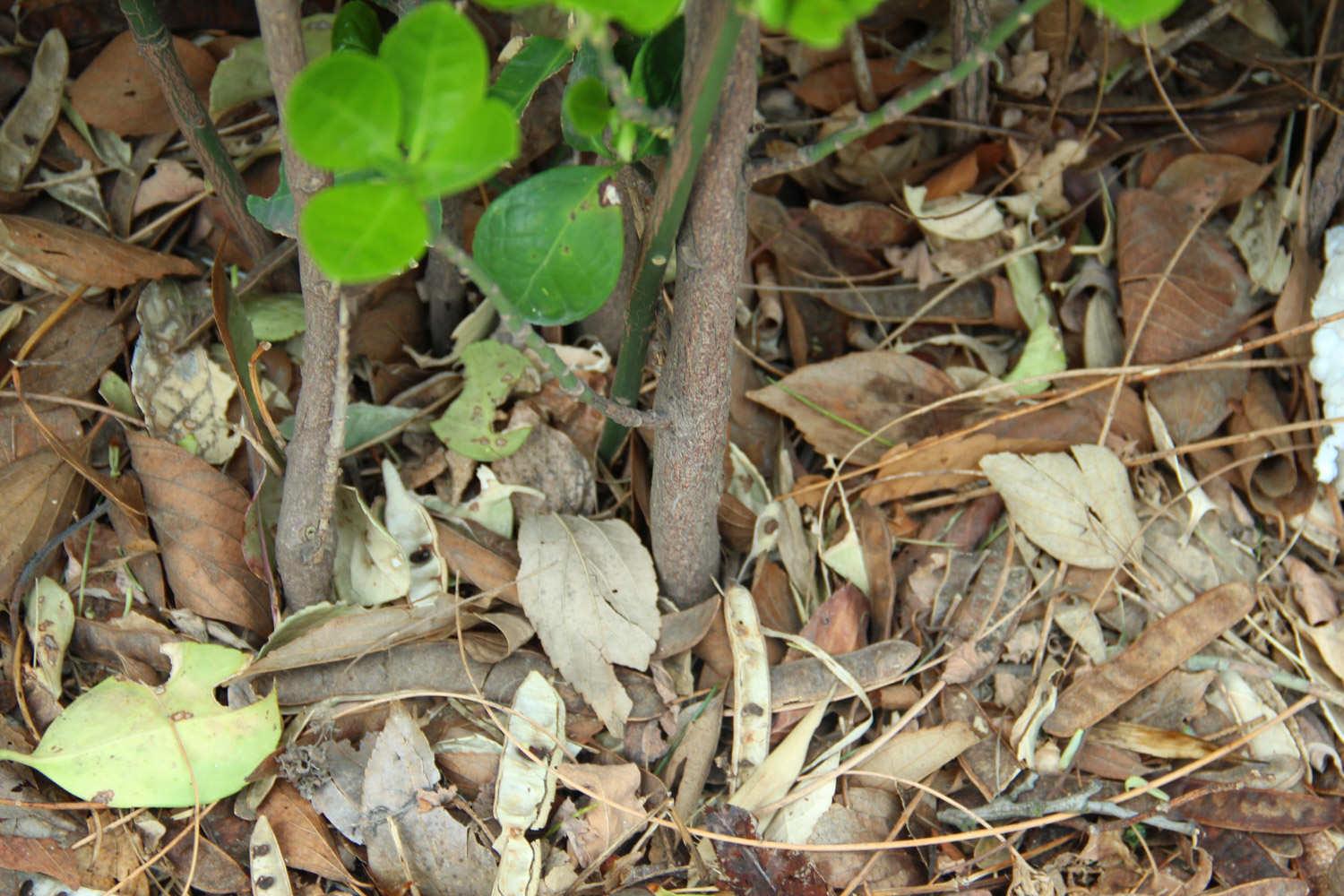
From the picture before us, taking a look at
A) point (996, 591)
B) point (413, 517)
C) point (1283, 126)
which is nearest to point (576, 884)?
point (413, 517)

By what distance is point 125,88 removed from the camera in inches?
47.1

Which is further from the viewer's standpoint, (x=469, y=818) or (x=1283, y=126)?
(x=1283, y=126)

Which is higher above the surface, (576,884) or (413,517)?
Result: (413,517)

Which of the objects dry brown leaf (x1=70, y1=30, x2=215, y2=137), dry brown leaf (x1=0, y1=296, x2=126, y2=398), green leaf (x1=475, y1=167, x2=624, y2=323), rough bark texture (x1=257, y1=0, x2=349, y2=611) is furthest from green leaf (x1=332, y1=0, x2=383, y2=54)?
dry brown leaf (x1=0, y1=296, x2=126, y2=398)

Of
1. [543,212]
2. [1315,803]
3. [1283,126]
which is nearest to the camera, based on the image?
[543,212]

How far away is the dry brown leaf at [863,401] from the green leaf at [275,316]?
0.54 meters

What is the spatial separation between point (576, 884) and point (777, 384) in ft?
1.98

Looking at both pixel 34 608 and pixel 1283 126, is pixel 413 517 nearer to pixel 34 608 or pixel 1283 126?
pixel 34 608

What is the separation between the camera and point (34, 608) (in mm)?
1094

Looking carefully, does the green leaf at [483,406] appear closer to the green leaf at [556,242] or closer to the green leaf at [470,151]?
the green leaf at [556,242]

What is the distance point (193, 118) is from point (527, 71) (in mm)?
418

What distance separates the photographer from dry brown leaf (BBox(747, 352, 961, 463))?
1255mm

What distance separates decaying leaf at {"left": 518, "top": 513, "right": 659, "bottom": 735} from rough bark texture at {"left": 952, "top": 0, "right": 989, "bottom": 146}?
26.6 inches

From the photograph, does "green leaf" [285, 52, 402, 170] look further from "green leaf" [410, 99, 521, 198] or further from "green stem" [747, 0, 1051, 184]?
"green stem" [747, 0, 1051, 184]
